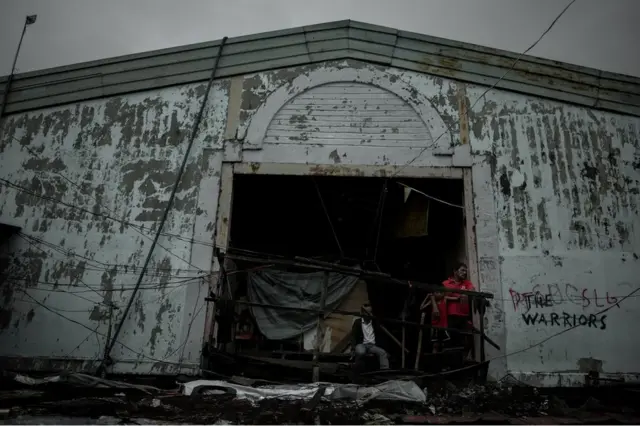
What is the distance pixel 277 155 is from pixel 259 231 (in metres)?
4.80

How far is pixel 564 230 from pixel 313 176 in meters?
5.13

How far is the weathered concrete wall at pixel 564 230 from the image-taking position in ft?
29.6

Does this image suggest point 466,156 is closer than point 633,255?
No

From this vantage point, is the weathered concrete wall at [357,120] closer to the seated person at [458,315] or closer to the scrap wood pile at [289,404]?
the seated person at [458,315]

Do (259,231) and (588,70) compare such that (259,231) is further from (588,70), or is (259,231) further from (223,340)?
(588,70)

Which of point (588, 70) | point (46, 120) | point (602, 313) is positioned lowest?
point (602, 313)

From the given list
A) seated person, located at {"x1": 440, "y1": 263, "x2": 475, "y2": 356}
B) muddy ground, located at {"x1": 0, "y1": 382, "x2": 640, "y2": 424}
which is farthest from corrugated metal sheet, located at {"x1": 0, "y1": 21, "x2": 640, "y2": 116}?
muddy ground, located at {"x1": 0, "y1": 382, "x2": 640, "y2": 424}

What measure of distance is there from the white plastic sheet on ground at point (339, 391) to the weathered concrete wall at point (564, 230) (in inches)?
102

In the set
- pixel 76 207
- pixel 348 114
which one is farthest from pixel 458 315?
pixel 76 207

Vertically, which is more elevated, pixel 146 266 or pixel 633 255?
pixel 633 255

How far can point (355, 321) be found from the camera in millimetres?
9078

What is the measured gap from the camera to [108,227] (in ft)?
32.7

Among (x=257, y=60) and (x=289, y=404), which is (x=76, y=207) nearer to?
(x=257, y=60)

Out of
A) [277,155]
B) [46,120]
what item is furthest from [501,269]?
[46,120]
